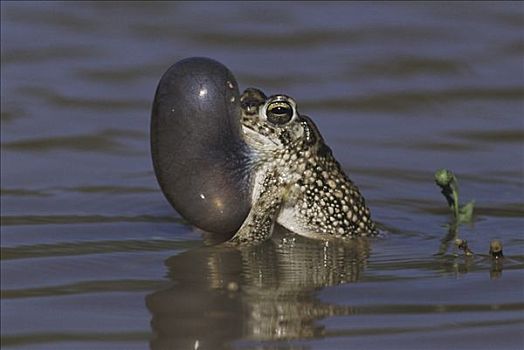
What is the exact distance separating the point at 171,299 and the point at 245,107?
1.52 m

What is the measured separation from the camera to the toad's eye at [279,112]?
22.4 feet

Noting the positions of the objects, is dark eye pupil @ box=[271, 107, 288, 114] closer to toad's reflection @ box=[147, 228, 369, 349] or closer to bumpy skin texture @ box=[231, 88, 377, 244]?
bumpy skin texture @ box=[231, 88, 377, 244]

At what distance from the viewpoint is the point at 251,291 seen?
5.82 metres

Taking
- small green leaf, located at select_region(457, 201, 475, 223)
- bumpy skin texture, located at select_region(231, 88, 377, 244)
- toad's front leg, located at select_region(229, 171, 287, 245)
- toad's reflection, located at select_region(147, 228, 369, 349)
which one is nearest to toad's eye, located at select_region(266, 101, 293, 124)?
bumpy skin texture, located at select_region(231, 88, 377, 244)

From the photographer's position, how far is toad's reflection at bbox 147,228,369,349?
516 cm

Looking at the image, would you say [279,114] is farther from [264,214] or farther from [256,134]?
[264,214]

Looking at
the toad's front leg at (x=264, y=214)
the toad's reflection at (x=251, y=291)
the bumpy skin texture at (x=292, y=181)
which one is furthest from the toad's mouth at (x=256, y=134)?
the toad's reflection at (x=251, y=291)

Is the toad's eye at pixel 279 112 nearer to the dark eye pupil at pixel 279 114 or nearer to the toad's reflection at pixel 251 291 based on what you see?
the dark eye pupil at pixel 279 114

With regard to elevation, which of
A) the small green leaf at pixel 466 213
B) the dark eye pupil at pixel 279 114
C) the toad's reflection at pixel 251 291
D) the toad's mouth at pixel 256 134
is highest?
the dark eye pupil at pixel 279 114

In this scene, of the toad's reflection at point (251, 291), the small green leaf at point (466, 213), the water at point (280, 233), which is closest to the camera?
the toad's reflection at point (251, 291)

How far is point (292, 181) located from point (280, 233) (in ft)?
1.22

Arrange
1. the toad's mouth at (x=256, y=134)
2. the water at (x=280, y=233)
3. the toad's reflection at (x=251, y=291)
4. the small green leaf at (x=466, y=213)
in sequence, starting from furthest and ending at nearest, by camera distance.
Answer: the small green leaf at (x=466, y=213)
the toad's mouth at (x=256, y=134)
the water at (x=280, y=233)
the toad's reflection at (x=251, y=291)

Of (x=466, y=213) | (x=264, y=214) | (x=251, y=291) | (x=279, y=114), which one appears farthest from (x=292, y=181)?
(x=251, y=291)

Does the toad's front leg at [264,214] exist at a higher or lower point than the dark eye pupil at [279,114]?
lower
